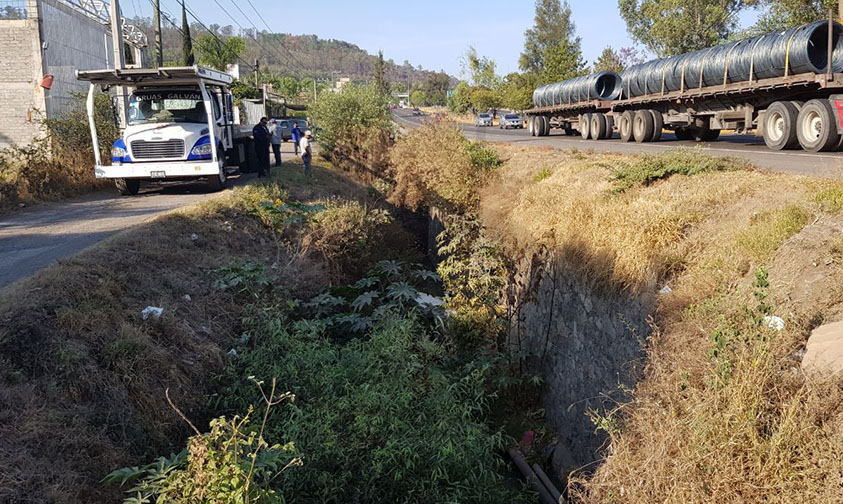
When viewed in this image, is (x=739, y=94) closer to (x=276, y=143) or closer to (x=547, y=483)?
(x=276, y=143)

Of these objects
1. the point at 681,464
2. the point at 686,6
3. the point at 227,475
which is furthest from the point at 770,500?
the point at 686,6

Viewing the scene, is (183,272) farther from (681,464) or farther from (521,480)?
(681,464)

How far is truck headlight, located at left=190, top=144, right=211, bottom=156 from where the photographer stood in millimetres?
12992

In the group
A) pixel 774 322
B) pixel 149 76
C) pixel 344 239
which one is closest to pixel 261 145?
pixel 149 76

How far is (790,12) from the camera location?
3084 centimetres

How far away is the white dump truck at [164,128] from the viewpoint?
12.7 metres

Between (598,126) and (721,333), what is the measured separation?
22160mm

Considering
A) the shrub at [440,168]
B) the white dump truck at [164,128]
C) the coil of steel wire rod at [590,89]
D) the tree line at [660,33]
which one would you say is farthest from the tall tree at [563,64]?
the white dump truck at [164,128]

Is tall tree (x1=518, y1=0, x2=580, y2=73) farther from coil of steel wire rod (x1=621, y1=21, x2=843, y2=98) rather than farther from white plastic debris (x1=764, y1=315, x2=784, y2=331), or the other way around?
white plastic debris (x1=764, y1=315, x2=784, y2=331)

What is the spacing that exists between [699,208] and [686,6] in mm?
39534

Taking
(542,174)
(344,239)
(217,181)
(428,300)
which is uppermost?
(217,181)

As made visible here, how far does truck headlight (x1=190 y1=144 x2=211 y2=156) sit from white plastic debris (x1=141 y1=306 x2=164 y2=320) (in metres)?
7.15

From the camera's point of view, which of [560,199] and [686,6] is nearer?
[560,199]

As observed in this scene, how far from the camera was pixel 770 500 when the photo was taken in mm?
3455
